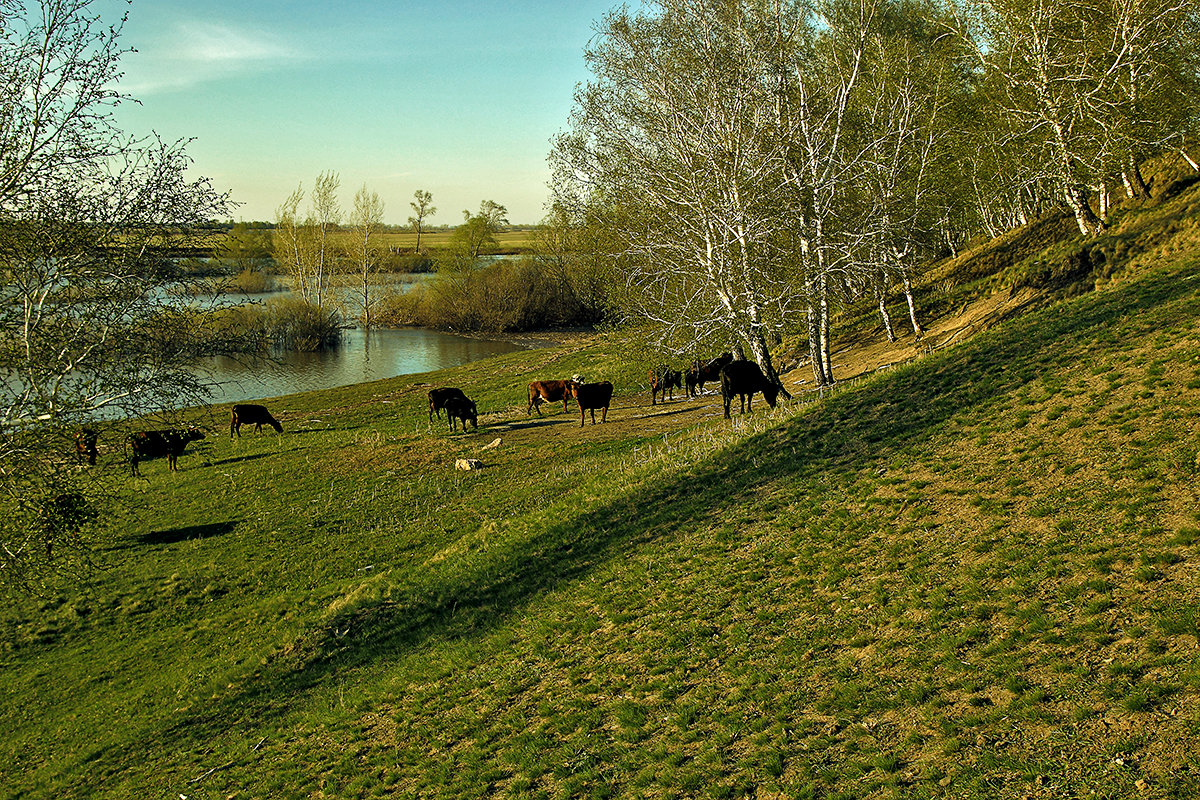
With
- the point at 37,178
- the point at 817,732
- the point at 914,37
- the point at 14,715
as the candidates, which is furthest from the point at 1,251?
the point at 914,37

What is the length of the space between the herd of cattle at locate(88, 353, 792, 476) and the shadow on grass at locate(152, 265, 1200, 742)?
5.19m

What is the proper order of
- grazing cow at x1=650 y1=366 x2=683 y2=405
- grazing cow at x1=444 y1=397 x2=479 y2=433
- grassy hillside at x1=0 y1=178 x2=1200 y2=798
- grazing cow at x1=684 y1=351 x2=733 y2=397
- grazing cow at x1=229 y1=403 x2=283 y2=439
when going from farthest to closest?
grazing cow at x1=229 y1=403 x2=283 y2=439, grazing cow at x1=650 y1=366 x2=683 y2=405, grazing cow at x1=684 y1=351 x2=733 y2=397, grazing cow at x1=444 y1=397 x2=479 y2=433, grassy hillside at x1=0 y1=178 x2=1200 y2=798

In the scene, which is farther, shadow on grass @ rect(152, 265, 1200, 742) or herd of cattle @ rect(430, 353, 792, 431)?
herd of cattle @ rect(430, 353, 792, 431)

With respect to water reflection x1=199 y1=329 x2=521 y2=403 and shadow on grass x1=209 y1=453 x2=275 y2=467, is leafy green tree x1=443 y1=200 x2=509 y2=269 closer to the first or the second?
water reflection x1=199 y1=329 x2=521 y2=403

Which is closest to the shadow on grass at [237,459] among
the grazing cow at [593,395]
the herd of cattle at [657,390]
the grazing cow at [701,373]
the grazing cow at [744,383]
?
the herd of cattle at [657,390]

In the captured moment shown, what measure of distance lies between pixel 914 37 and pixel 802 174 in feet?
65.3

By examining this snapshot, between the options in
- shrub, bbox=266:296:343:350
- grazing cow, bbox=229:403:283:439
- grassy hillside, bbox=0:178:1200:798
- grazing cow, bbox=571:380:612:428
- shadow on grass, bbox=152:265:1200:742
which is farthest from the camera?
shrub, bbox=266:296:343:350

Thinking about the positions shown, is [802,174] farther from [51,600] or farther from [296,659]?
[51,600]

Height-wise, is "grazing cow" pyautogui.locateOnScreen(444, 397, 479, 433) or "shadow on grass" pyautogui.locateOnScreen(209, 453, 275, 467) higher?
"grazing cow" pyautogui.locateOnScreen(444, 397, 479, 433)

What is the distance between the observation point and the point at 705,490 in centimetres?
1504

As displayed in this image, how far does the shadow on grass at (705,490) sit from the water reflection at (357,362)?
33602 mm

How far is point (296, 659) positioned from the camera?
1297cm

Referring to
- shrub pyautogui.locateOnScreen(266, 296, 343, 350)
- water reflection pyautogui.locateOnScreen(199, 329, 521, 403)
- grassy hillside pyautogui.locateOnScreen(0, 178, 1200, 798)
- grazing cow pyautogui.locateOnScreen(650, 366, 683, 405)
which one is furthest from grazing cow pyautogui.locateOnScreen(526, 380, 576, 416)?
shrub pyautogui.locateOnScreen(266, 296, 343, 350)

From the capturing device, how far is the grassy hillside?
6.82m
